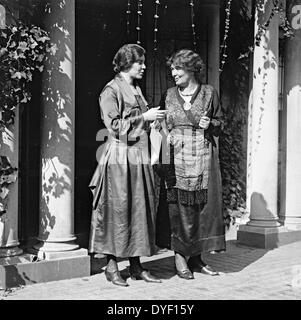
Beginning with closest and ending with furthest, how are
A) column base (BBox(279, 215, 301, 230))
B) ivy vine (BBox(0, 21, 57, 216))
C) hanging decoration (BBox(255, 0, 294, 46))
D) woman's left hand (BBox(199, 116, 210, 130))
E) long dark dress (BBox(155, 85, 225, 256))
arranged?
Answer: ivy vine (BBox(0, 21, 57, 216))
woman's left hand (BBox(199, 116, 210, 130))
long dark dress (BBox(155, 85, 225, 256))
hanging decoration (BBox(255, 0, 294, 46))
column base (BBox(279, 215, 301, 230))

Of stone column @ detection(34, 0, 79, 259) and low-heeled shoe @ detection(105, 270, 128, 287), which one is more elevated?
stone column @ detection(34, 0, 79, 259)

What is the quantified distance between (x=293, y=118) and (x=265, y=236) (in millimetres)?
1682

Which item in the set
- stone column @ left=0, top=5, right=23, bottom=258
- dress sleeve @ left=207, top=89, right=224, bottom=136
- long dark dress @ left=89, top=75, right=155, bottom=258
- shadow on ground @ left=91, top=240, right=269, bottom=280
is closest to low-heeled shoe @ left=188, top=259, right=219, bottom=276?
shadow on ground @ left=91, top=240, right=269, bottom=280

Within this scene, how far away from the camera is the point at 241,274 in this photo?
560 cm

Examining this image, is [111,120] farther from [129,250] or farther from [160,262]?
[160,262]

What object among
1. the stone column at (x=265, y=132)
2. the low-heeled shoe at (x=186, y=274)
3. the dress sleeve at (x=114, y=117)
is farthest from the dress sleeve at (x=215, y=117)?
the stone column at (x=265, y=132)

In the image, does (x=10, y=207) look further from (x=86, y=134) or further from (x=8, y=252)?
(x=86, y=134)

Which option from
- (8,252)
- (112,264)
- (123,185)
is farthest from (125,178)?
(8,252)

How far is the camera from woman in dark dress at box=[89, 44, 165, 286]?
505 cm

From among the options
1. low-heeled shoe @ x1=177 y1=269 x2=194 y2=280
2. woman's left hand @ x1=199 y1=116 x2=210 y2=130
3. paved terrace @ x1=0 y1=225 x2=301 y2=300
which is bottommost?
paved terrace @ x1=0 y1=225 x2=301 y2=300

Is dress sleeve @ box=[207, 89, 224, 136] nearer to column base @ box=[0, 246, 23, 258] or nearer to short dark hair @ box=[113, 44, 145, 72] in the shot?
short dark hair @ box=[113, 44, 145, 72]

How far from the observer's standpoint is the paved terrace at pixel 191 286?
185 inches

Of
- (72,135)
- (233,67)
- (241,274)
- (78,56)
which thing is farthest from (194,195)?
(233,67)
